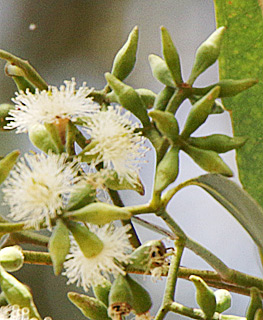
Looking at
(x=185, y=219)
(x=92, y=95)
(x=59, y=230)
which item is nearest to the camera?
(x=59, y=230)

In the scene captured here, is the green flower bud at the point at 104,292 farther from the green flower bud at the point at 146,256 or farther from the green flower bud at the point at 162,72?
the green flower bud at the point at 162,72

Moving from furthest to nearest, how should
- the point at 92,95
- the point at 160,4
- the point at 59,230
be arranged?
the point at 160,4 → the point at 92,95 → the point at 59,230

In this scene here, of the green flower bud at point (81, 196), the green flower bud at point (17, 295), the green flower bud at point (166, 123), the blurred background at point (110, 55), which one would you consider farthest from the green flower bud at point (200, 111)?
the blurred background at point (110, 55)

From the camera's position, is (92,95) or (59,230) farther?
(92,95)

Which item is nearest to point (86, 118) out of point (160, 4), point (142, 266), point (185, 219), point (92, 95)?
point (92, 95)

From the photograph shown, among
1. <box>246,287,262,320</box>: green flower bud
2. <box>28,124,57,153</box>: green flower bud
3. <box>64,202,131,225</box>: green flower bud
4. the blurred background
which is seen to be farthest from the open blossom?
the blurred background

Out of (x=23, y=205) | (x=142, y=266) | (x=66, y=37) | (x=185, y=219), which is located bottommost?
(x=185, y=219)

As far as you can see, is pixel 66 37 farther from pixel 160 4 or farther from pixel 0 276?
pixel 0 276
